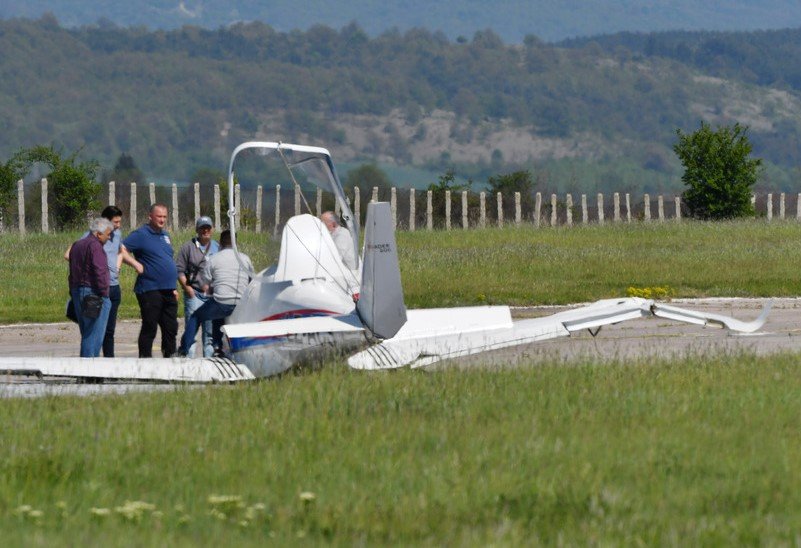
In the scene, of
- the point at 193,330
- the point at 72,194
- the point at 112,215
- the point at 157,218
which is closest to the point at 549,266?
the point at 193,330

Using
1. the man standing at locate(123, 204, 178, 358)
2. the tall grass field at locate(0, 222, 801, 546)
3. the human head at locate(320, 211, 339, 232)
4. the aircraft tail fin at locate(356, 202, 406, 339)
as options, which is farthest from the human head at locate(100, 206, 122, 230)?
the aircraft tail fin at locate(356, 202, 406, 339)

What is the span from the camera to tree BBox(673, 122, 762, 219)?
66438 millimetres

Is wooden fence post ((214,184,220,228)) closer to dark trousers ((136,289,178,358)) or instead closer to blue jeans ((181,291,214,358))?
blue jeans ((181,291,214,358))

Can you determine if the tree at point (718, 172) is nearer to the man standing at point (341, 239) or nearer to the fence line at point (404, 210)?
the fence line at point (404, 210)

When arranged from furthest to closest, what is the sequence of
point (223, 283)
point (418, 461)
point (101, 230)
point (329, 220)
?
point (223, 283) < point (101, 230) < point (329, 220) < point (418, 461)

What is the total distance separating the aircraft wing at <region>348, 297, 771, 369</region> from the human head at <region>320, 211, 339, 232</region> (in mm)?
1340

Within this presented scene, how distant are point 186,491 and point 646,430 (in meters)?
3.41

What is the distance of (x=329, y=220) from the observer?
48.0 feet

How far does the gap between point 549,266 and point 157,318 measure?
1679cm

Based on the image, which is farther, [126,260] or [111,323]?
[126,260]

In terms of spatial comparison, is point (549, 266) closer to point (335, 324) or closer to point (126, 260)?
point (126, 260)

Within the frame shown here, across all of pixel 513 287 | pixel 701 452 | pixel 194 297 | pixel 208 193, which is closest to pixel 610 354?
pixel 194 297

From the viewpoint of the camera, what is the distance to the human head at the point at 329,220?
574 inches

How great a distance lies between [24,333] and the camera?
21703 mm
